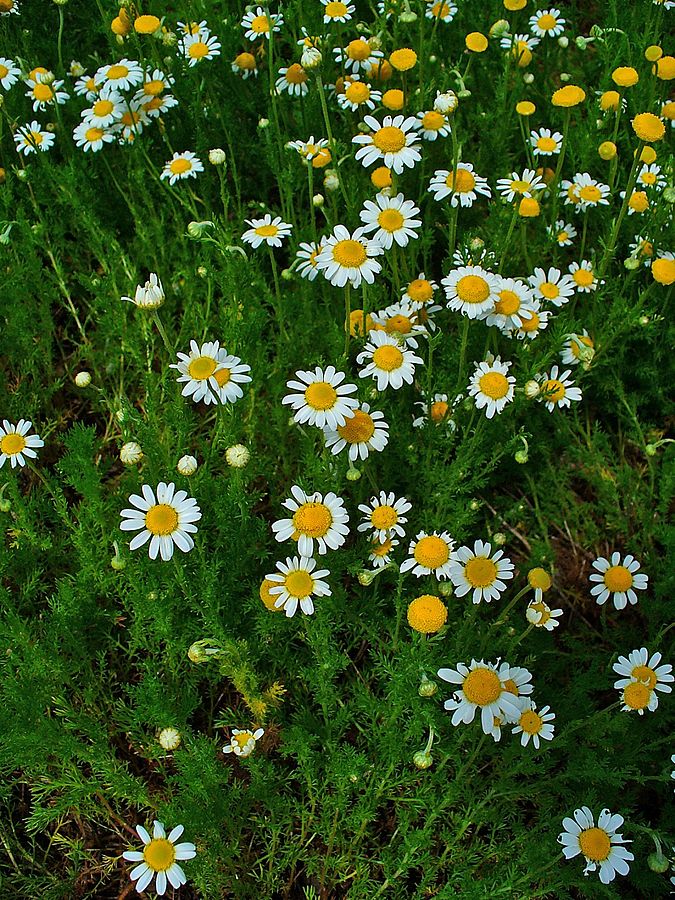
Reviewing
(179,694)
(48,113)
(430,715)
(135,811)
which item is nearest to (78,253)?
(48,113)

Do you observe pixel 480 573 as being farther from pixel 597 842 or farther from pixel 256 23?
pixel 256 23

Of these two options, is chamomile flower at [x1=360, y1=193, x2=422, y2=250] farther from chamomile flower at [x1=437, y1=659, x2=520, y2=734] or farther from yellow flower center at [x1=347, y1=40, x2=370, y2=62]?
chamomile flower at [x1=437, y1=659, x2=520, y2=734]

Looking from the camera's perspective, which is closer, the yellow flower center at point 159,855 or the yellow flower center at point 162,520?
the yellow flower center at point 159,855

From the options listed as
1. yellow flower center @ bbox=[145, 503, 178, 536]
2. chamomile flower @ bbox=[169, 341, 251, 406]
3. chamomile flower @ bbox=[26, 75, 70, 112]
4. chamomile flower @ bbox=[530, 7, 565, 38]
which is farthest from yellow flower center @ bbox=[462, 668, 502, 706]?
chamomile flower @ bbox=[530, 7, 565, 38]

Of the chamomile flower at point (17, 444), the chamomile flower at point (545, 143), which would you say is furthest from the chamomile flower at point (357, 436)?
the chamomile flower at point (545, 143)

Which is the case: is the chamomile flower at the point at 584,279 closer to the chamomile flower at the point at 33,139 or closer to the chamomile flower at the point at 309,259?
the chamomile flower at the point at 309,259

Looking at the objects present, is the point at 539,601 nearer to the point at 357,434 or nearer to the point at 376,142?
the point at 357,434

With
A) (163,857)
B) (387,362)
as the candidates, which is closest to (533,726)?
(163,857)
